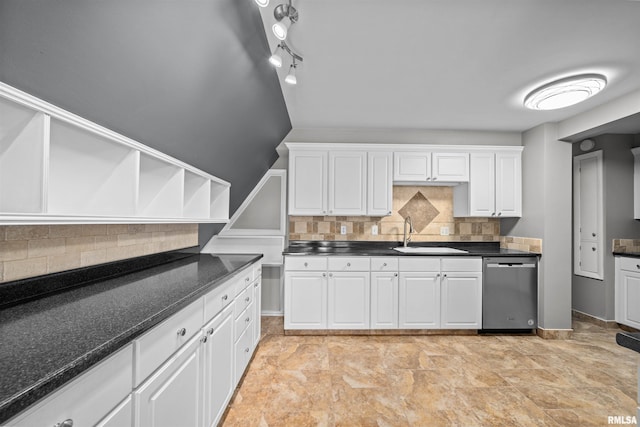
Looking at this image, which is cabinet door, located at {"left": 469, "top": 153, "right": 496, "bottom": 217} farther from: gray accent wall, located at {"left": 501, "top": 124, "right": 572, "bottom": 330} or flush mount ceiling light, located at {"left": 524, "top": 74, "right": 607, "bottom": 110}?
flush mount ceiling light, located at {"left": 524, "top": 74, "right": 607, "bottom": 110}

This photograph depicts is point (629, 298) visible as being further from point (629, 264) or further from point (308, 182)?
point (308, 182)

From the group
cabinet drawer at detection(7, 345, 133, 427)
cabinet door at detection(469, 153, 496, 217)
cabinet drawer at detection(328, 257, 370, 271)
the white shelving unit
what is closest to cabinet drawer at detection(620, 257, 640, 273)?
cabinet door at detection(469, 153, 496, 217)

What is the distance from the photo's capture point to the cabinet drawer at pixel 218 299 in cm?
150

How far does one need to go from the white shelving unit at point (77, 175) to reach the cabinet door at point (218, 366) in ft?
2.41

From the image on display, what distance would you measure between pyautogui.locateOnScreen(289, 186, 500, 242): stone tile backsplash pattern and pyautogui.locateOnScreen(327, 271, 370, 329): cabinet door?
2.28 ft

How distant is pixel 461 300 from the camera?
3.16m

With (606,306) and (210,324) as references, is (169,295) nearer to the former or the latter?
(210,324)

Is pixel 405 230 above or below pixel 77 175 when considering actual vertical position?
below

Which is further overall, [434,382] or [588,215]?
[588,215]

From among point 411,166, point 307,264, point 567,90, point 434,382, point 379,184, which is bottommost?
point 434,382

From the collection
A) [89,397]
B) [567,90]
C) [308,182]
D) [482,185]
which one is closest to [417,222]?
[482,185]

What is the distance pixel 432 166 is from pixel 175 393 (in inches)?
133

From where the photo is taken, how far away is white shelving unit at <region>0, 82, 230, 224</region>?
0.90 metres

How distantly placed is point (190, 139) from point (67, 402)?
1.71 m
